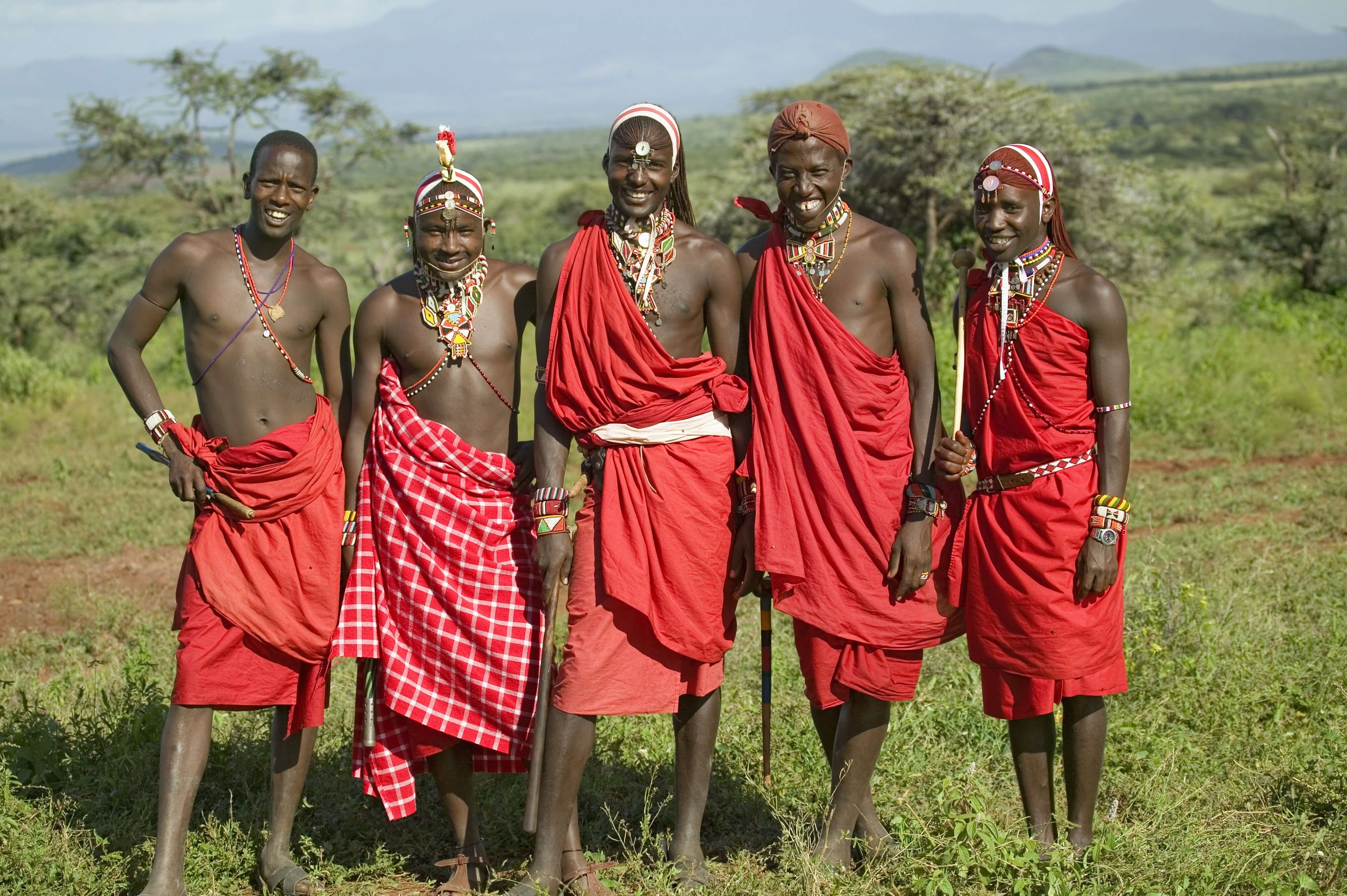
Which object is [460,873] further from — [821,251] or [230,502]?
[821,251]

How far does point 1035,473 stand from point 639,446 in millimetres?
1148

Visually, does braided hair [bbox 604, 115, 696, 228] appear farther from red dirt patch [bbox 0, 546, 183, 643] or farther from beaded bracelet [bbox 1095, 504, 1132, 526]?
red dirt patch [bbox 0, 546, 183, 643]

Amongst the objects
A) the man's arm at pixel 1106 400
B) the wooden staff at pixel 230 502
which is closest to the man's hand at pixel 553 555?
the wooden staff at pixel 230 502

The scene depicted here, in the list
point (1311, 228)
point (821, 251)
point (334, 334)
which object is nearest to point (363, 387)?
point (334, 334)

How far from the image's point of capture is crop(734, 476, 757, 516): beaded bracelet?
146 inches

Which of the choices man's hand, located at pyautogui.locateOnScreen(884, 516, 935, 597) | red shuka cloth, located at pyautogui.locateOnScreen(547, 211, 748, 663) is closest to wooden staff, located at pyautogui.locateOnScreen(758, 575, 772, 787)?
red shuka cloth, located at pyautogui.locateOnScreen(547, 211, 748, 663)

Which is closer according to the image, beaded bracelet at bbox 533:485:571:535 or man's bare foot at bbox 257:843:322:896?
beaded bracelet at bbox 533:485:571:535

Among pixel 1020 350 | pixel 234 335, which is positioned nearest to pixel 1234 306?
pixel 1020 350

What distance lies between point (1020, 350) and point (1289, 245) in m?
15.2

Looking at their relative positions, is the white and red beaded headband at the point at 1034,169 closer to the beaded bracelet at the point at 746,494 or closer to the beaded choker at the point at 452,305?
the beaded bracelet at the point at 746,494

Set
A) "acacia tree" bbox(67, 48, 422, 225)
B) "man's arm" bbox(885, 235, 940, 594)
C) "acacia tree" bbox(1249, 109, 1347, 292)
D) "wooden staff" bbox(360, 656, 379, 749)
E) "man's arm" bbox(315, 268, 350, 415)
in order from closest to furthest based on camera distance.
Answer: "man's arm" bbox(885, 235, 940, 594) → "wooden staff" bbox(360, 656, 379, 749) → "man's arm" bbox(315, 268, 350, 415) → "acacia tree" bbox(1249, 109, 1347, 292) → "acacia tree" bbox(67, 48, 422, 225)

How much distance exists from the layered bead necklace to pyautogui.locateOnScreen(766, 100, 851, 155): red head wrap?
0.64 ft

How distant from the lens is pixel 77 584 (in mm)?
7117

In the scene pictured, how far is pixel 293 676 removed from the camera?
389cm
